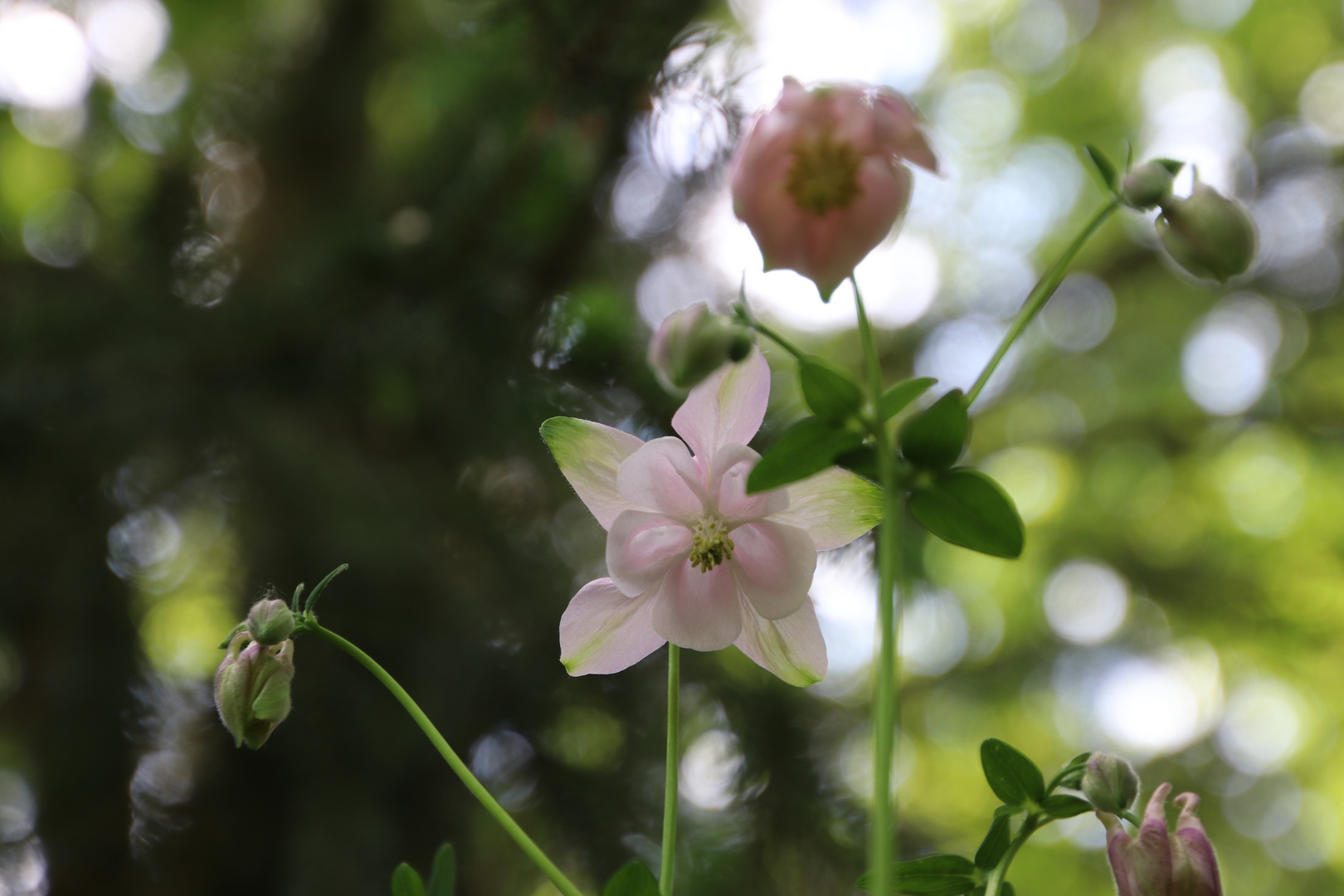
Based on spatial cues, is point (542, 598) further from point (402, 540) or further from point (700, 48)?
point (700, 48)

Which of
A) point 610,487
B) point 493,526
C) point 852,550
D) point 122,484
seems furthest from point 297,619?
point 122,484

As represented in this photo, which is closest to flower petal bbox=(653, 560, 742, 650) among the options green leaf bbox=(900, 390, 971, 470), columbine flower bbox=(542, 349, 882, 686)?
columbine flower bbox=(542, 349, 882, 686)

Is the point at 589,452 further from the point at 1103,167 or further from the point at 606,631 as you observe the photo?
the point at 1103,167

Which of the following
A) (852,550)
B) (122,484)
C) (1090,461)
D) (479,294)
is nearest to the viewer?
(852,550)

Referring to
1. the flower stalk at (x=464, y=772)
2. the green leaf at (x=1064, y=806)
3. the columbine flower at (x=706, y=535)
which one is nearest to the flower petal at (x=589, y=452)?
the columbine flower at (x=706, y=535)

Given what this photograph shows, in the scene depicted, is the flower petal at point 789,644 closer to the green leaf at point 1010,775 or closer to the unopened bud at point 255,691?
the green leaf at point 1010,775
